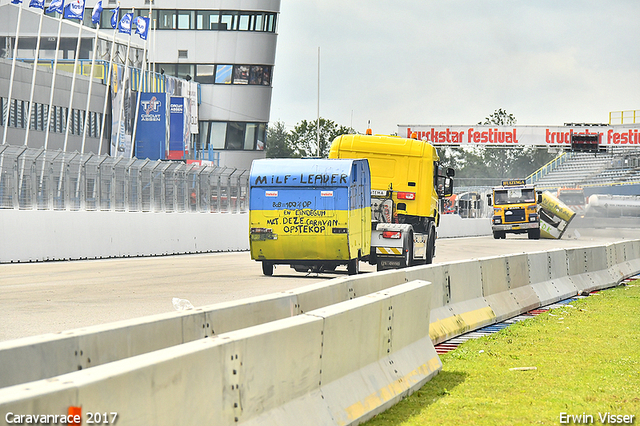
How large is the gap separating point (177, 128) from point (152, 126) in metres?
2.22

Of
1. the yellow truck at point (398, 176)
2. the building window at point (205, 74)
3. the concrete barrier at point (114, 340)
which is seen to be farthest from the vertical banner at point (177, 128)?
the concrete barrier at point (114, 340)

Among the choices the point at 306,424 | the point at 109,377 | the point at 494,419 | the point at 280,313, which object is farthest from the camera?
the point at 280,313

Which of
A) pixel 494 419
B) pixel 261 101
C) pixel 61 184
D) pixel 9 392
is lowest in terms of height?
pixel 494 419

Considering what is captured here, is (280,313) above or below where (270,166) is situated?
below

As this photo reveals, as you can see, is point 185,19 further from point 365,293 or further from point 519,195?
point 365,293

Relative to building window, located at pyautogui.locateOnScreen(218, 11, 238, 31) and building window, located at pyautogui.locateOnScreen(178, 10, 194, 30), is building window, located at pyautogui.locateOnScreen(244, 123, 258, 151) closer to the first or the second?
building window, located at pyautogui.locateOnScreen(218, 11, 238, 31)

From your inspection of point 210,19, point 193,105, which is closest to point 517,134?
point 193,105

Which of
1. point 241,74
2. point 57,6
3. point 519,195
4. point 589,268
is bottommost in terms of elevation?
point 589,268

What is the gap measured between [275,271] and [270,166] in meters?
3.80

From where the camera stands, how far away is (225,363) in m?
5.05

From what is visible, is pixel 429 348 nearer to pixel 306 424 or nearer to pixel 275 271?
pixel 306 424

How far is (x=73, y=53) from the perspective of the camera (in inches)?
2758

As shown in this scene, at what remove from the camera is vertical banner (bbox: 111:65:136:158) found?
6094cm

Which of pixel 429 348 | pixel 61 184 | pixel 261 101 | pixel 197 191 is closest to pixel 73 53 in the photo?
pixel 261 101
